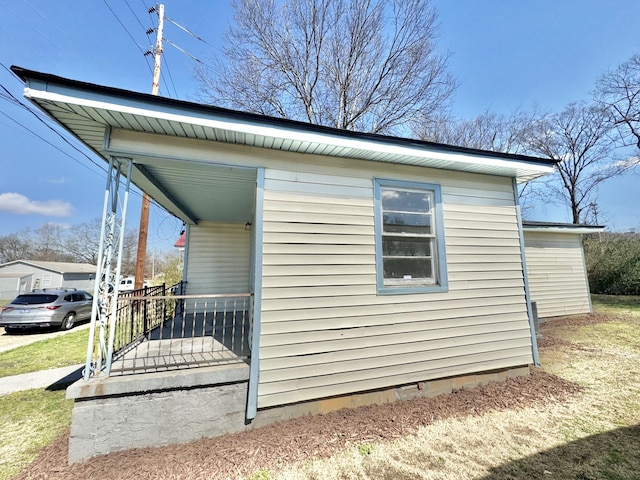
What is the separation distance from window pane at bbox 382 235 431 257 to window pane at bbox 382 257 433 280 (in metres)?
0.07

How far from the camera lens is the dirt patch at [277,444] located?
238 cm

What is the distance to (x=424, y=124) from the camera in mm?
12281

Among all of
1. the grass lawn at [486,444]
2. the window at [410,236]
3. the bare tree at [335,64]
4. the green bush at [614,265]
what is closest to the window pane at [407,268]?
the window at [410,236]

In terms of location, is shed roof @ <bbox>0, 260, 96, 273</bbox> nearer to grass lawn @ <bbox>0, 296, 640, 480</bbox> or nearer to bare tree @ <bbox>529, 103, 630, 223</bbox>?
grass lawn @ <bbox>0, 296, 640, 480</bbox>

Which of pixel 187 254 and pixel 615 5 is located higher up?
pixel 615 5

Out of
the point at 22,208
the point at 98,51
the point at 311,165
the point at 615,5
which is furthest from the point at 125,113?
the point at 22,208

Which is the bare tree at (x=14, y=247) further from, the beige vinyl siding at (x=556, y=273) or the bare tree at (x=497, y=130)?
the beige vinyl siding at (x=556, y=273)

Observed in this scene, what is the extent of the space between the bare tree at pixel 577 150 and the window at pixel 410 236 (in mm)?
20631

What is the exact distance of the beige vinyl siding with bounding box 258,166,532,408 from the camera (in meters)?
3.15

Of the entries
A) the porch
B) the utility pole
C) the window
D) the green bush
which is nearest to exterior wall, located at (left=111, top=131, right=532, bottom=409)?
the window

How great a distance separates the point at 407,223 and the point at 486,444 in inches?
104

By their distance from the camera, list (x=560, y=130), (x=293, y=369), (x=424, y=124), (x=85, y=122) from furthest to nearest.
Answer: (x=560, y=130) < (x=424, y=124) < (x=293, y=369) < (x=85, y=122)

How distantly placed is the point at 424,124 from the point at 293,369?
12.5 meters

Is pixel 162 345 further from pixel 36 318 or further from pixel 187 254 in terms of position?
pixel 36 318
